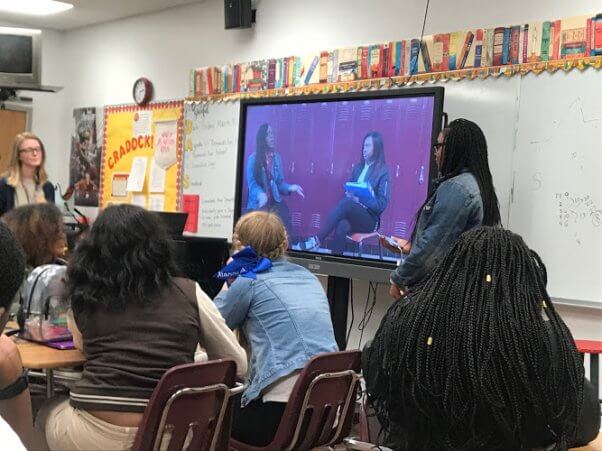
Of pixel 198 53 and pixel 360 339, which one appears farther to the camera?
pixel 198 53

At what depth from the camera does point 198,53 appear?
6027 millimetres

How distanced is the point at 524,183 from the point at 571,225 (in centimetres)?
33

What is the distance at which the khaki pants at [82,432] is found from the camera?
2197mm

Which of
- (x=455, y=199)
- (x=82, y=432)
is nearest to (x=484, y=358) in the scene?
(x=82, y=432)

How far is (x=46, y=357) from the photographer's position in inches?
92.0

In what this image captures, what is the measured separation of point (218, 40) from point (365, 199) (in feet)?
7.29

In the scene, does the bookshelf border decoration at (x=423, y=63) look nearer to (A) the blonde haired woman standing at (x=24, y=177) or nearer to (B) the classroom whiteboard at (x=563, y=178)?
(B) the classroom whiteboard at (x=563, y=178)

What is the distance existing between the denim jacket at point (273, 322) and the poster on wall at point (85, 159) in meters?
4.47

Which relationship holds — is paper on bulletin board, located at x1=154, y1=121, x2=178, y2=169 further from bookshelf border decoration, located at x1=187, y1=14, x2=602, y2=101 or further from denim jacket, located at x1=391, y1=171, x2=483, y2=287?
denim jacket, located at x1=391, y1=171, x2=483, y2=287

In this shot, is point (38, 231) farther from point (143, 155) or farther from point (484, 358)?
point (143, 155)

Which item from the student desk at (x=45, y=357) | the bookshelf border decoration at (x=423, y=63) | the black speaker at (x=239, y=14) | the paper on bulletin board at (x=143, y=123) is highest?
the black speaker at (x=239, y=14)

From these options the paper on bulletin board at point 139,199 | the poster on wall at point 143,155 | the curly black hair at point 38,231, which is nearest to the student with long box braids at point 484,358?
the curly black hair at point 38,231

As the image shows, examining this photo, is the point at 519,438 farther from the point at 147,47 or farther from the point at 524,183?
the point at 147,47

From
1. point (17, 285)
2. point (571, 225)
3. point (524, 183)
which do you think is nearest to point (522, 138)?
point (524, 183)
